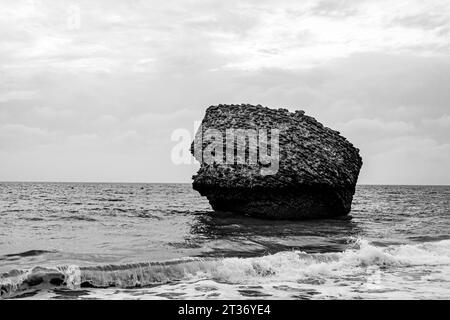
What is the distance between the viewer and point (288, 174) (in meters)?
19.4

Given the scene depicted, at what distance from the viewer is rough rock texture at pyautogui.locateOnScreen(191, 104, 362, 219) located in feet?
64.3

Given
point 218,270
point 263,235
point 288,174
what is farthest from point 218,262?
point 288,174

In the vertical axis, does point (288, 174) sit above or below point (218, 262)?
above

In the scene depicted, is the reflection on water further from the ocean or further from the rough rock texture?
the rough rock texture

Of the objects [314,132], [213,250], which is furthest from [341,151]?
[213,250]

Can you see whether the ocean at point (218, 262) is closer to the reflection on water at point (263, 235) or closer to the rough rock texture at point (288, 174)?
the reflection on water at point (263, 235)

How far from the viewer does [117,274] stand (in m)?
9.11

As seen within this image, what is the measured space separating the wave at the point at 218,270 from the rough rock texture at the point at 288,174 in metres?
7.07

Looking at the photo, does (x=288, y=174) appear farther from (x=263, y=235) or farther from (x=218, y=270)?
(x=218, y=270)

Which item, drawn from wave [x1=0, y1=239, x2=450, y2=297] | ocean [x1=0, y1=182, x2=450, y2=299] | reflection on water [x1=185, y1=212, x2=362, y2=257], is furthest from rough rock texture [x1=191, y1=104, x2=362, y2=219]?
wave [x1=0, y1=239, x2=450, y2=297]

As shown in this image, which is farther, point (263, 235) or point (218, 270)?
point (263, 235)

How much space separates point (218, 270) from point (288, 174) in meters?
10.2
